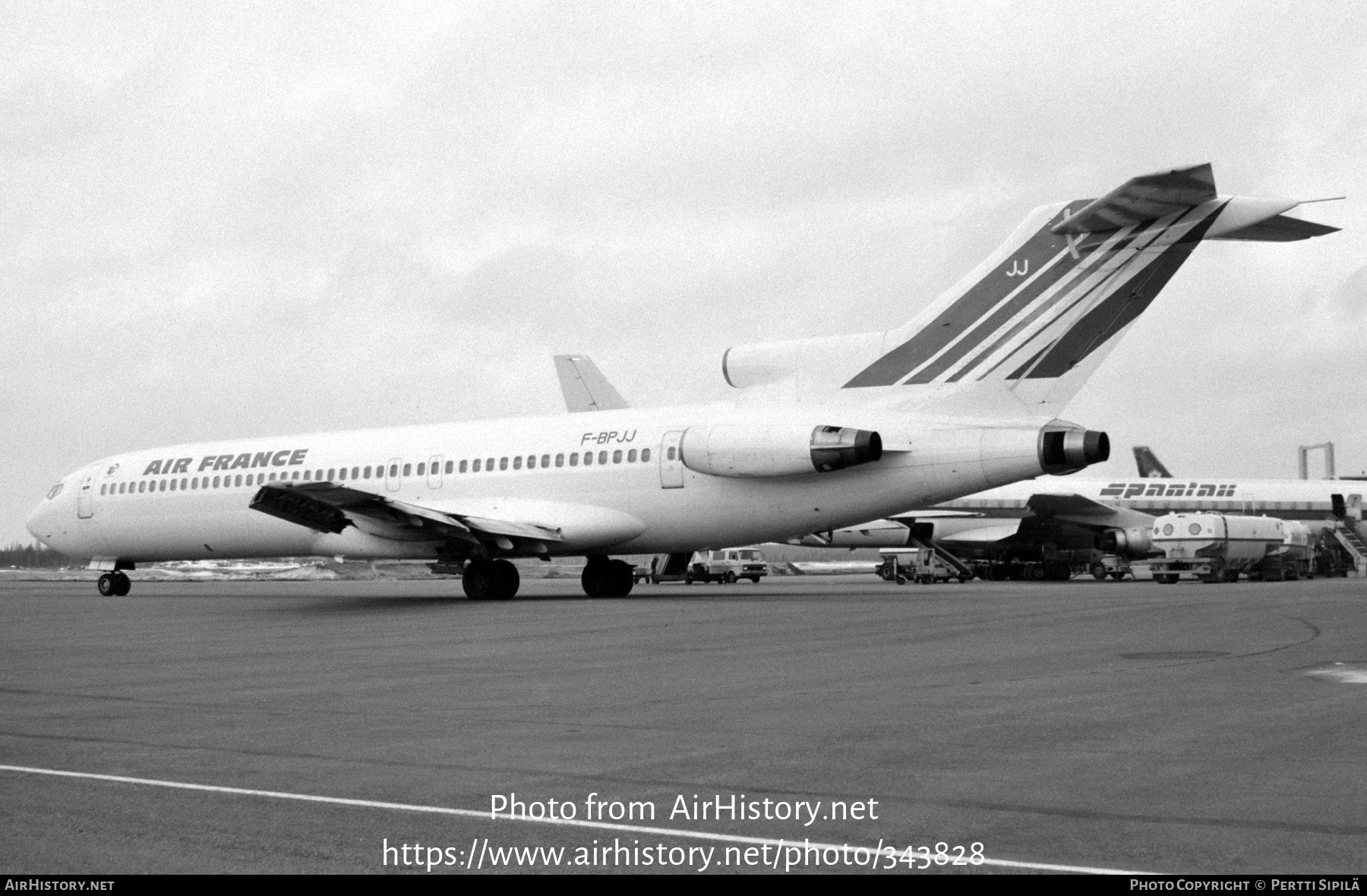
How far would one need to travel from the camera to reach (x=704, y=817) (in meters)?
6.36

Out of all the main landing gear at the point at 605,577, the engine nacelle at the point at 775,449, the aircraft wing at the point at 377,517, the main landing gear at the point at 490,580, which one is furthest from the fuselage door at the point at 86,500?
the engine nacelle at the point at 775,449

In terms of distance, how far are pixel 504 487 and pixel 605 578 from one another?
328 centimetres

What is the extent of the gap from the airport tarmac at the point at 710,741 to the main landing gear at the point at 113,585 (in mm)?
18221

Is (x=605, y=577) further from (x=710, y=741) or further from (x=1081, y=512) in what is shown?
(x=1081, y=512)

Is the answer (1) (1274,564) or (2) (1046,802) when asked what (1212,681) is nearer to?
(2) (1046,802)

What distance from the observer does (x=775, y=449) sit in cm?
2567

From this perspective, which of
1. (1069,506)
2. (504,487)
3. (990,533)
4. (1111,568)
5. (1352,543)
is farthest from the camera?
(1352,543)

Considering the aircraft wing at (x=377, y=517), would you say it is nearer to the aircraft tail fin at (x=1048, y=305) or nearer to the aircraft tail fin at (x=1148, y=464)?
the aircraft tail fin at (x=1048, y=305)

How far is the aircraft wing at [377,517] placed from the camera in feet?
87.6

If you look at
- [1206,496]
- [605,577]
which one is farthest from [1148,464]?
[605,577]

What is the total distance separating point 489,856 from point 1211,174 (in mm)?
18347

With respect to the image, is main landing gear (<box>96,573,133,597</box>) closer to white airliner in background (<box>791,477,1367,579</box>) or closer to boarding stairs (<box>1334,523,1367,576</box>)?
white airliner in background (<box>791,477,1367,579</box>)

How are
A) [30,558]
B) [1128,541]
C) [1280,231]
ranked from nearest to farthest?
[1280,231] → [1128,541] → [30,558]
